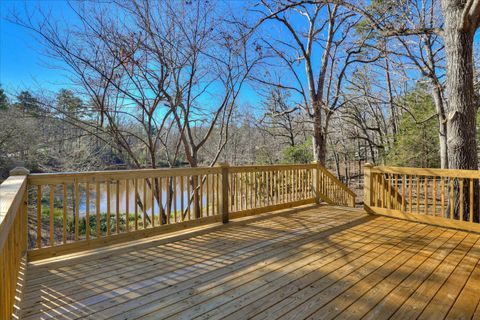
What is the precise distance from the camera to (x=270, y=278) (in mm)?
2494

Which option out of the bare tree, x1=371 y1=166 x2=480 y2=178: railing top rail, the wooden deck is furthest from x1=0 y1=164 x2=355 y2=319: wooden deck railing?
the bare tree

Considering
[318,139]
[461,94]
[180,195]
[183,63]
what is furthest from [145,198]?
[461,94]

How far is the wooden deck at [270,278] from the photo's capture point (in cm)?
198

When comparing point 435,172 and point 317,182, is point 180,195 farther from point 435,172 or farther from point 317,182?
point 435,172

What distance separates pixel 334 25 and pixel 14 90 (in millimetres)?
8537

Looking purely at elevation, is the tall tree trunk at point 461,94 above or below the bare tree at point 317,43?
below

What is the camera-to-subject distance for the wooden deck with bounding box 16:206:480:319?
1.98 meters

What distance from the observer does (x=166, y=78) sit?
22.8ft

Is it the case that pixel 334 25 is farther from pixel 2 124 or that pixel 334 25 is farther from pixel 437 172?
pixel 2 124

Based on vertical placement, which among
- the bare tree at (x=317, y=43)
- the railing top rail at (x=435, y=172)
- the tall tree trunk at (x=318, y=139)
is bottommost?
the railing top rail at (x=435, y=172)

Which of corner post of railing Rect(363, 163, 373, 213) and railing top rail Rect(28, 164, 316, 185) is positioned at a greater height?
railing top rail Rect(28, 164, 316, 185)

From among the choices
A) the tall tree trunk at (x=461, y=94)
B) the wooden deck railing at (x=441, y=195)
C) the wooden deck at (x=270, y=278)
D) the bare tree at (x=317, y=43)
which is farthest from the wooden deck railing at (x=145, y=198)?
the tall tree trunk at (x=461, y=94)

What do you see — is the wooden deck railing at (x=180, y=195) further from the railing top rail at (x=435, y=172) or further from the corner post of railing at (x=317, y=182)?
the railing top rail at (x=435, y=172)

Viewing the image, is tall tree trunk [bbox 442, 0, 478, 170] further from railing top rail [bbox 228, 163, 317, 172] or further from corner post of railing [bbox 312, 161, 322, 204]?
railing top rail [bbox 228, 163, 317, 172]
